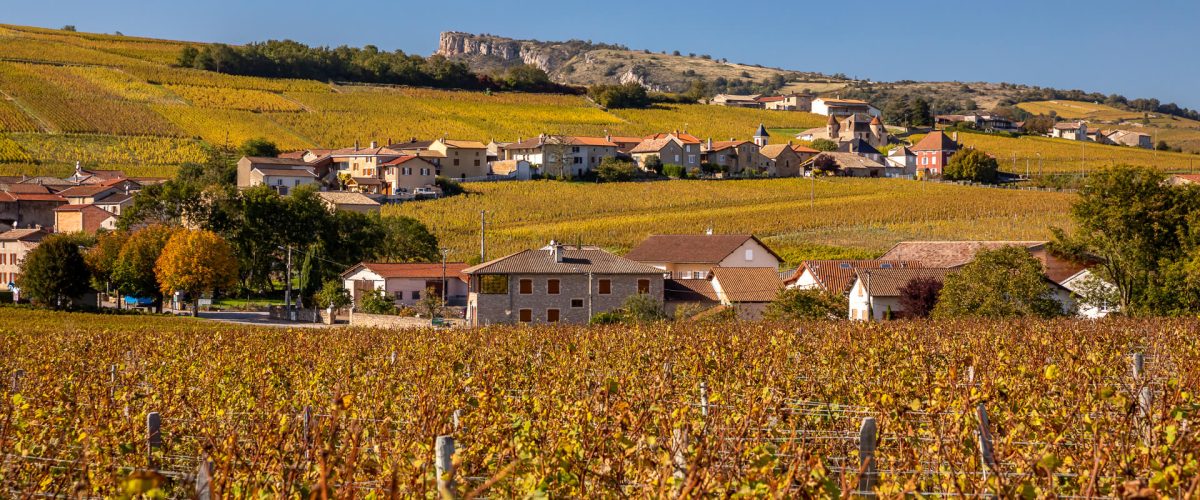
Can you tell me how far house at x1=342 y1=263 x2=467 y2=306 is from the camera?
51844 millimetres

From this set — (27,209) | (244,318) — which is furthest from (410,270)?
(27,209)

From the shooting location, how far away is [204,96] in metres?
113

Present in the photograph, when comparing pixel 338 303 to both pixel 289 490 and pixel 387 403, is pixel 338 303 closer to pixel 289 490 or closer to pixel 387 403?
pixel 387 403

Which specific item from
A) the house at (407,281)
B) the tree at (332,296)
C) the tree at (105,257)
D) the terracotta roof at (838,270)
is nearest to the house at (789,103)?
the house at (407,281)

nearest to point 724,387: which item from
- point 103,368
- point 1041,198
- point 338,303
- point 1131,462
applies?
point 1131,462

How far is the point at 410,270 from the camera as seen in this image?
52.7 meters

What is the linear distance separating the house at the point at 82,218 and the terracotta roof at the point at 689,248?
35.2 meters

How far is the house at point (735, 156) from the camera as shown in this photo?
105 metres

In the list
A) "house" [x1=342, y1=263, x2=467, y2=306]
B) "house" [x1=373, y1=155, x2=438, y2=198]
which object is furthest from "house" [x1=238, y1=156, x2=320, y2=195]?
"house" [x1=342, y1=263, x2=467, y2=306]

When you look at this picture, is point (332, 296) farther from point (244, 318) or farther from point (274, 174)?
point (274, 174)

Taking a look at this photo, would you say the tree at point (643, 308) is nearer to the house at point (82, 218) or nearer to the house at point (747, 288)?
the house at point (747, 288)

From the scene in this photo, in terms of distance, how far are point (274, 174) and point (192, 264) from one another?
104 ft

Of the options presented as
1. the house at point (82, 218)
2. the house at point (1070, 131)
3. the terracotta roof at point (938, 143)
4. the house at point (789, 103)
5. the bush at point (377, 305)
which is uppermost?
the house at point (789, 103)

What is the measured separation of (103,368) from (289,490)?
1040 cm
